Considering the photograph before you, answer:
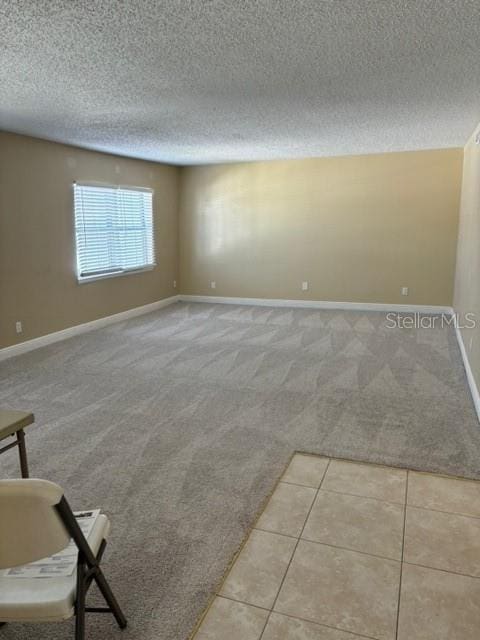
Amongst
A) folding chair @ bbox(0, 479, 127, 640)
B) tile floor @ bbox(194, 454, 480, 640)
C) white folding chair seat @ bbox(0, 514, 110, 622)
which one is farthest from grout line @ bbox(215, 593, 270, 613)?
white folding chair seat @ bbox(0, 514, 110, 622)

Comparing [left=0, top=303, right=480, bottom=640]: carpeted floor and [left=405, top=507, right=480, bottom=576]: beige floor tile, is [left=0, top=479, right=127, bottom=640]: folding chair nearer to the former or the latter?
[left=0, top=303, right=480, bottom=640]: carpeted floor

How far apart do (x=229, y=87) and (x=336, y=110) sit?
3.82ft

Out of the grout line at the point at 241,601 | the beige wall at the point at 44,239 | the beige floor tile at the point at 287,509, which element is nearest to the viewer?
the grout line at the point at 241,601

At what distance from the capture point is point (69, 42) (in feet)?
8.00

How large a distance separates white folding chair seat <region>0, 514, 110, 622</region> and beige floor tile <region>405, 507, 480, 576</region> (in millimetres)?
1373

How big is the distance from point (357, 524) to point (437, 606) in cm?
52

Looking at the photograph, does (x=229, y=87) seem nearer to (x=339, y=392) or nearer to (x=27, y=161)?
(x=339, y=392)

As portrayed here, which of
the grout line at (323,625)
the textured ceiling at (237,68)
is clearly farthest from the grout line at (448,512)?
the textured ceiling at (237,68)

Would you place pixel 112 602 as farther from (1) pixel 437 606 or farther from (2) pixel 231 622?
(1) pixel 437 606

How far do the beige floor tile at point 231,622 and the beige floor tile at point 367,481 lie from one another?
2.99 ft

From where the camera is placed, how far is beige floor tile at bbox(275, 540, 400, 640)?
167 centimetres

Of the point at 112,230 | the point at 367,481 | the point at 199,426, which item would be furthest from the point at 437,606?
the point at 112,230

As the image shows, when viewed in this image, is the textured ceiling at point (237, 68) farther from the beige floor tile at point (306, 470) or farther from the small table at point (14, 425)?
the beige floor tile at point (306, 470)

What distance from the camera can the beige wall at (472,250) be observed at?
13.1ft
